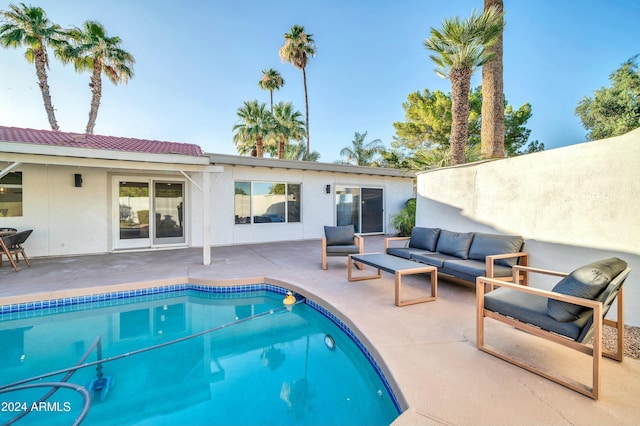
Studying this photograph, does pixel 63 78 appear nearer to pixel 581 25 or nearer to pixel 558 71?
A: pixel 581 25

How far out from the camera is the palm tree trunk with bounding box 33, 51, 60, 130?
432 inches

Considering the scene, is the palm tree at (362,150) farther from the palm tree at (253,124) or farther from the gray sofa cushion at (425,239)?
the gray sofa cushion at (425,239)

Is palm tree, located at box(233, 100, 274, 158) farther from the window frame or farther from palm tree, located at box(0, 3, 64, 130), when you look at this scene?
the window frame

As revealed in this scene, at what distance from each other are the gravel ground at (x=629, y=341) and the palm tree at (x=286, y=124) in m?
17.9

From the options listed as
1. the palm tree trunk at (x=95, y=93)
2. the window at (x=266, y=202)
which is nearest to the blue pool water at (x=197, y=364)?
the window at (x=266, y=202)

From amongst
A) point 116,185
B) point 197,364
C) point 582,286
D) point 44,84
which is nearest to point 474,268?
point 582,286

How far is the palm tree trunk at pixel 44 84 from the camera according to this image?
10980 millimetres

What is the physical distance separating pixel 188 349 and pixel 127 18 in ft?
36.7

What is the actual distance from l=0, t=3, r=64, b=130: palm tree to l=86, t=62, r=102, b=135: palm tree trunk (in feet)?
4.36

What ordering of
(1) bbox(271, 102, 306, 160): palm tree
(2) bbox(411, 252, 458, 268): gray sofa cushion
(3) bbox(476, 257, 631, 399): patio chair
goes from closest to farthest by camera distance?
1. (3) bbox(476, 257, 631, 399): patio chair
2. (2) bbox(411, 252, 458, 268): gray sofa cushion
3. (1) bbox(271, 102, 306, 160): palm tree

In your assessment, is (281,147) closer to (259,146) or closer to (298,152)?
(259,146)

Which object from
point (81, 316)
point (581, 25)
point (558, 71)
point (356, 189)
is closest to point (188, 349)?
point (81, 316)

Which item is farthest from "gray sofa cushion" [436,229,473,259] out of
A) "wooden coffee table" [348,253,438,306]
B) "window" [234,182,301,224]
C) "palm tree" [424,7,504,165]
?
"window" [234,182,301,224]

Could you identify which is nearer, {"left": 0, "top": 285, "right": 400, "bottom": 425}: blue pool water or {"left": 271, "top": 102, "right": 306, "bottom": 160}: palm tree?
{"left": 0, "top": 285, "right": 400, "bottom": 425}: blue pool water
